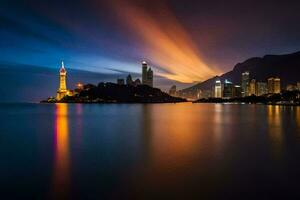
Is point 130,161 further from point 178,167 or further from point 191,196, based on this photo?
point 191,196

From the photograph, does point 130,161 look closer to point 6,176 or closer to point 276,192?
point 6,176

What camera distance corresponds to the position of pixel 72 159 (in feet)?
62.1

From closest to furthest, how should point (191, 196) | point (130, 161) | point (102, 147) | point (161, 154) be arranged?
point (191, 196) → point (130, 161) → point (161, 154) → point (102, 147)

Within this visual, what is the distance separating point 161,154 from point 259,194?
9190mm

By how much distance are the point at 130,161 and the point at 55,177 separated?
16.4 ft

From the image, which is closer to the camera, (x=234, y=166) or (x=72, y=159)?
(x=234, y=166)

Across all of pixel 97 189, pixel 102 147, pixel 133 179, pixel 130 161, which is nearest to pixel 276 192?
pixel 133 179

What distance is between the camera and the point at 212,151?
867 inches

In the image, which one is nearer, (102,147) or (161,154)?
(161,154)

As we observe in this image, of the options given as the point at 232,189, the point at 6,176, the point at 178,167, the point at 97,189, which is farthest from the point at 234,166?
the point at 6,176

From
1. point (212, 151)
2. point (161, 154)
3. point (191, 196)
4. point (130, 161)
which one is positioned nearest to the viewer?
point (191, 196)

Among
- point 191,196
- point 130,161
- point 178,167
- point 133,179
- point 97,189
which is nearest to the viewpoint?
point 191,196

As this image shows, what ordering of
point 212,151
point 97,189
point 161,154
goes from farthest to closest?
point 212,151 < point 161,154 < point 97,189

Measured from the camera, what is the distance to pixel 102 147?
77.4 ft
